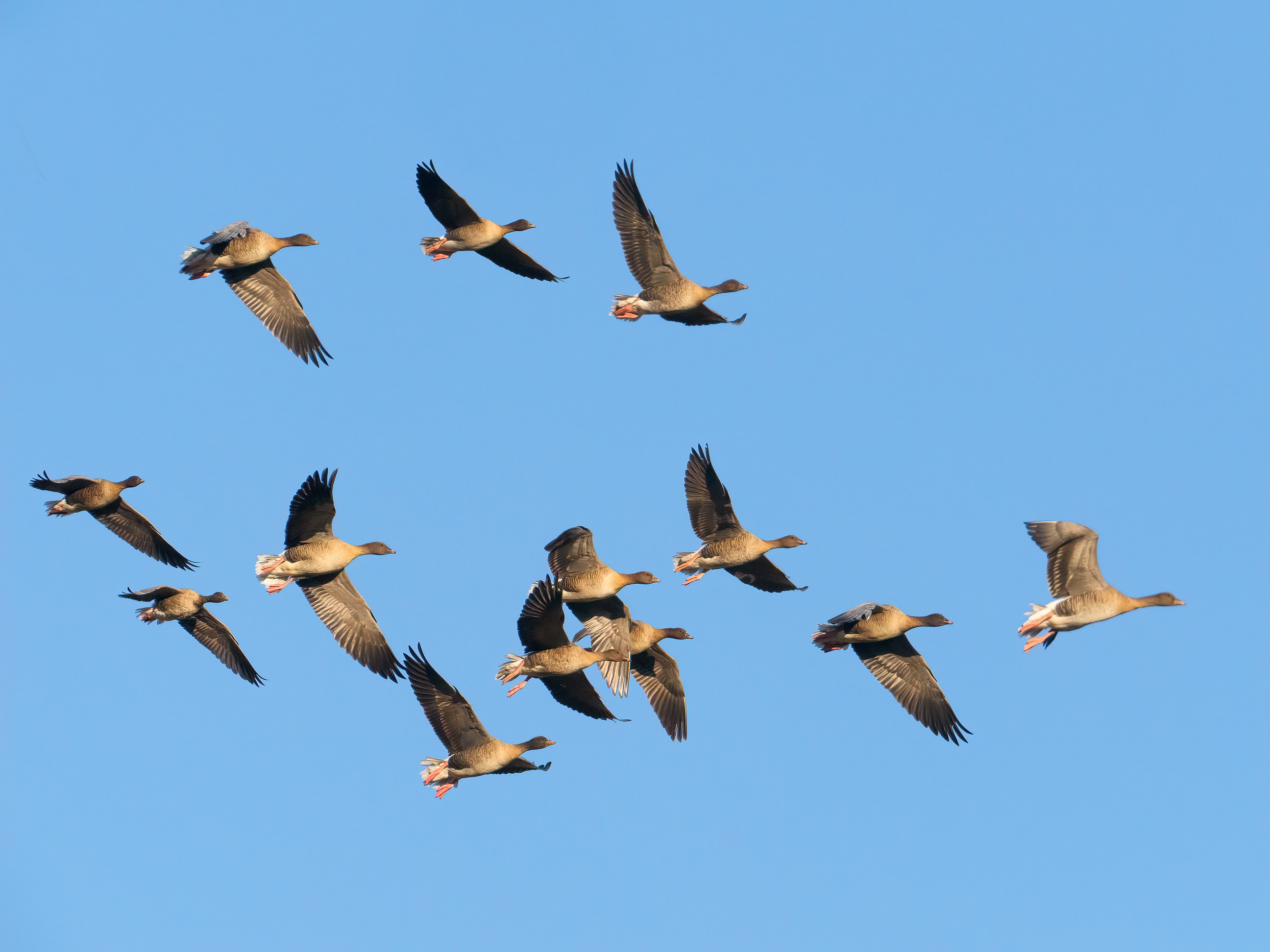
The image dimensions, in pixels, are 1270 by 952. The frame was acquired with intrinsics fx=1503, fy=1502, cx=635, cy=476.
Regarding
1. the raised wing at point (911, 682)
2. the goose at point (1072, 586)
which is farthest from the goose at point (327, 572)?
the goose at point (1072, 586)

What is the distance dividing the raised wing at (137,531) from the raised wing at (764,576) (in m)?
9.72

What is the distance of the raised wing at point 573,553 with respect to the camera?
2445cm

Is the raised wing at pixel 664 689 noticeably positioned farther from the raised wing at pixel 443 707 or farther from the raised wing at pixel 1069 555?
the raised wing at pixel 1069 555

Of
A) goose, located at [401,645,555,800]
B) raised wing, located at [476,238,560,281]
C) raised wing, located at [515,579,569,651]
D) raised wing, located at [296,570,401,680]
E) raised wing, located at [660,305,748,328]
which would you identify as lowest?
goose, located at [401,645,555,800]

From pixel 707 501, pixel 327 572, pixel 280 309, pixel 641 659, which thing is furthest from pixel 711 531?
pixel 280 309

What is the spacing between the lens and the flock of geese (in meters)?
22.9

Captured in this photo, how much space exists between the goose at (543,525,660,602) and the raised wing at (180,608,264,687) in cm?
595

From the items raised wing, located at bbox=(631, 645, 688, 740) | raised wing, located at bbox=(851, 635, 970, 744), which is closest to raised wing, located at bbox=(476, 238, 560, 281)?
raised wing, located at bbox=(631, 645, 688, 740)

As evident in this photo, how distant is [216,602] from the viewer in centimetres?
2580

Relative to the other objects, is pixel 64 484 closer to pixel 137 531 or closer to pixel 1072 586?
pixel 137 531

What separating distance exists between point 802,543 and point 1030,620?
15.7ft

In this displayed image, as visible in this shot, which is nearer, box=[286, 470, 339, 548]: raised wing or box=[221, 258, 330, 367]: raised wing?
box=[286, 470, 339, 548]: raised wing

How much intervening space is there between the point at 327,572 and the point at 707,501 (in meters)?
6.55

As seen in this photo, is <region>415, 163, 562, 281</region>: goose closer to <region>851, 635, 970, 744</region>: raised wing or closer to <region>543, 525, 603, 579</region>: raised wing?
<region>543, 525, 603, 579</region>: raised wing
